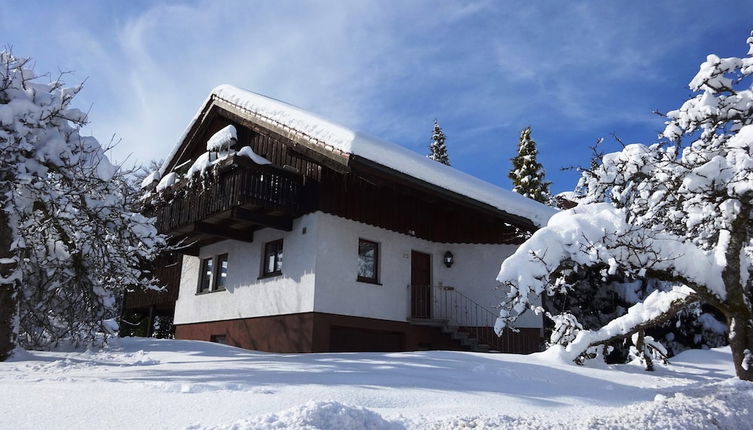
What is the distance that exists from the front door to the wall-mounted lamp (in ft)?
1.60

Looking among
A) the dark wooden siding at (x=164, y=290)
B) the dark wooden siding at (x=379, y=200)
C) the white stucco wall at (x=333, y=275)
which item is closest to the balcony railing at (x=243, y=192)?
the dark wooden siding at (x=379, y=200)

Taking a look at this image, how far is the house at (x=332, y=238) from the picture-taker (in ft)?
43.1

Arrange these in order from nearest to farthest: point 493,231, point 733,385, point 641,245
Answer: point 733,385 → point 641,245 → point 493,231

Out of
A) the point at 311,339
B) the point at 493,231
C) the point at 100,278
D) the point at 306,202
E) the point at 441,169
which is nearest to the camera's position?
the point at 100,278

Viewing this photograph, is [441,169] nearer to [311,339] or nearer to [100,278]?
[311,339]

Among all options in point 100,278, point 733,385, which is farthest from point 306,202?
point 733,385

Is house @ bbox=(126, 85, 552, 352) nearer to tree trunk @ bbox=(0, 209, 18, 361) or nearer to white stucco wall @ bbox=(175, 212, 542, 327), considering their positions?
white stucco wall @ bbox=(175, 212, 542, 327)

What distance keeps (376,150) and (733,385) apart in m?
8.28

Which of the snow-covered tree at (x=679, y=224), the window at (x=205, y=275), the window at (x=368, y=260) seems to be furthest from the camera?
the window at (x=205, y=275)

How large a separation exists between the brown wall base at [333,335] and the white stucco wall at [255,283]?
27 centimetres

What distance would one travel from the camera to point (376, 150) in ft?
42.0

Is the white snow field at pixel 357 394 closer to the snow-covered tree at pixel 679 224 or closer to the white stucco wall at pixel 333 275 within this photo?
the snow-covered tree at pixel 679 224

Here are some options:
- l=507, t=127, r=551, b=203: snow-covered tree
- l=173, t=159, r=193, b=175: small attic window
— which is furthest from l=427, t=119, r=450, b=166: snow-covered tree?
l=173, t=159, r=193, b=175: small attic window

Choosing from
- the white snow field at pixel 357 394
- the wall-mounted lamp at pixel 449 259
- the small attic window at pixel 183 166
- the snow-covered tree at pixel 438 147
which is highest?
the snow-covered tree at pixel 438 147
